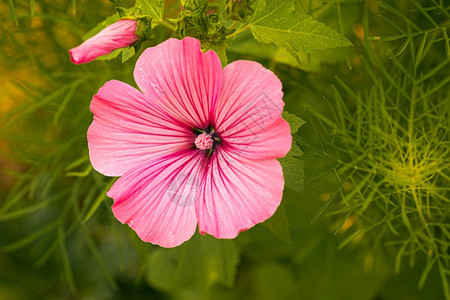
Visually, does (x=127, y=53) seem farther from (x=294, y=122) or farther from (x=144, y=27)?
(x=294, y=122)

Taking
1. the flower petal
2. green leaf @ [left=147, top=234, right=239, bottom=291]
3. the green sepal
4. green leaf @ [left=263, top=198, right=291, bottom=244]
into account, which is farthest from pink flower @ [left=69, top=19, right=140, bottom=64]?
green leaf @ [left=147, top=234, right=239, bottom=291]

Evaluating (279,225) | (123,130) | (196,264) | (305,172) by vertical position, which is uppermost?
(123,130)

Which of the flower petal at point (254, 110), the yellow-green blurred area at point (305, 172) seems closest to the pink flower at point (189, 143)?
the flower petal at point (254, 110)

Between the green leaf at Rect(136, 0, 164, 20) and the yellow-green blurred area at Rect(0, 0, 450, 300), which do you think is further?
the yellow-green blurred area at Rect(0, 0, 450, 300)

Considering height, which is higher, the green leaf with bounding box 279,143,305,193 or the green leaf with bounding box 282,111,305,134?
the green leaf with bounding box 282,111,305,134

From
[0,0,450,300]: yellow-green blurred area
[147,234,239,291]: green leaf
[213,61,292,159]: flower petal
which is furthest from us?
[147,234,239,291]: green leaf

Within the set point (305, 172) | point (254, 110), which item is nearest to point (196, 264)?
point (305, 172)

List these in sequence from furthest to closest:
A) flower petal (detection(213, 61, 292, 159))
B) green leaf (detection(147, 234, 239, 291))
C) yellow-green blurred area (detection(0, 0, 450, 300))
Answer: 1. green leaf (detection(147, 234, 239, 291))
2. yellow-green blurred area (detection(0, 0, 450, 300))
3. flower petal (detection(213, 61, 292, 159))

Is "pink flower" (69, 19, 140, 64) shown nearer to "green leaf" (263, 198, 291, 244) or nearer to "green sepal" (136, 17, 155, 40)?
"green sepal" (136, 17, 155, 40)
